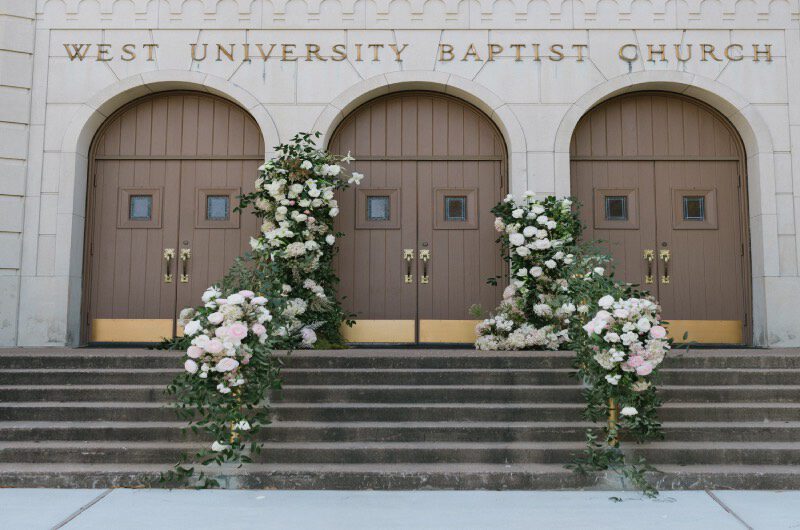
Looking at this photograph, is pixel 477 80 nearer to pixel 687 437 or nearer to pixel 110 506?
pixel 687 437

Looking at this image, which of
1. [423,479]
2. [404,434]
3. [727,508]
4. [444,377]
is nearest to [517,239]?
[444,377]

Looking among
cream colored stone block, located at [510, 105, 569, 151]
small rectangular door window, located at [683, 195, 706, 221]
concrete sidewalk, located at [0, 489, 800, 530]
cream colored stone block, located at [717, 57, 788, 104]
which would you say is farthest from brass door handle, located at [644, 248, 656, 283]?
concrete sidewalk, located at [0, 489, 800, 530]

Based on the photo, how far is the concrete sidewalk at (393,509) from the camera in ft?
12.8

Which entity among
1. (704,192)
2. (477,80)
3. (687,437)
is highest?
(477,80)

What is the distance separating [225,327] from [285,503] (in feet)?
4.41

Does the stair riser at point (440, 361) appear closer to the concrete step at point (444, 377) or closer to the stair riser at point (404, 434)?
the concrete step at point (444, 377)

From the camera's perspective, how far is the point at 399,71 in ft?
26.5

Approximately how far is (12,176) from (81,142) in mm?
904

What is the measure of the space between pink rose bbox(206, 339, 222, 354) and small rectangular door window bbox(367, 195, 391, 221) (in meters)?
3.96

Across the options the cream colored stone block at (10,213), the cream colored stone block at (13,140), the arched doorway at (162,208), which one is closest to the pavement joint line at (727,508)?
the arched doorway at (162,208)

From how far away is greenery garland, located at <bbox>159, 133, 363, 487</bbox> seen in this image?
4656 mm

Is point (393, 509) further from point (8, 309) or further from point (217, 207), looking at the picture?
point (8, 309)

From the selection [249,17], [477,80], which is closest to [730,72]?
[477,80]

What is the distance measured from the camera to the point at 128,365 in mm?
6148
